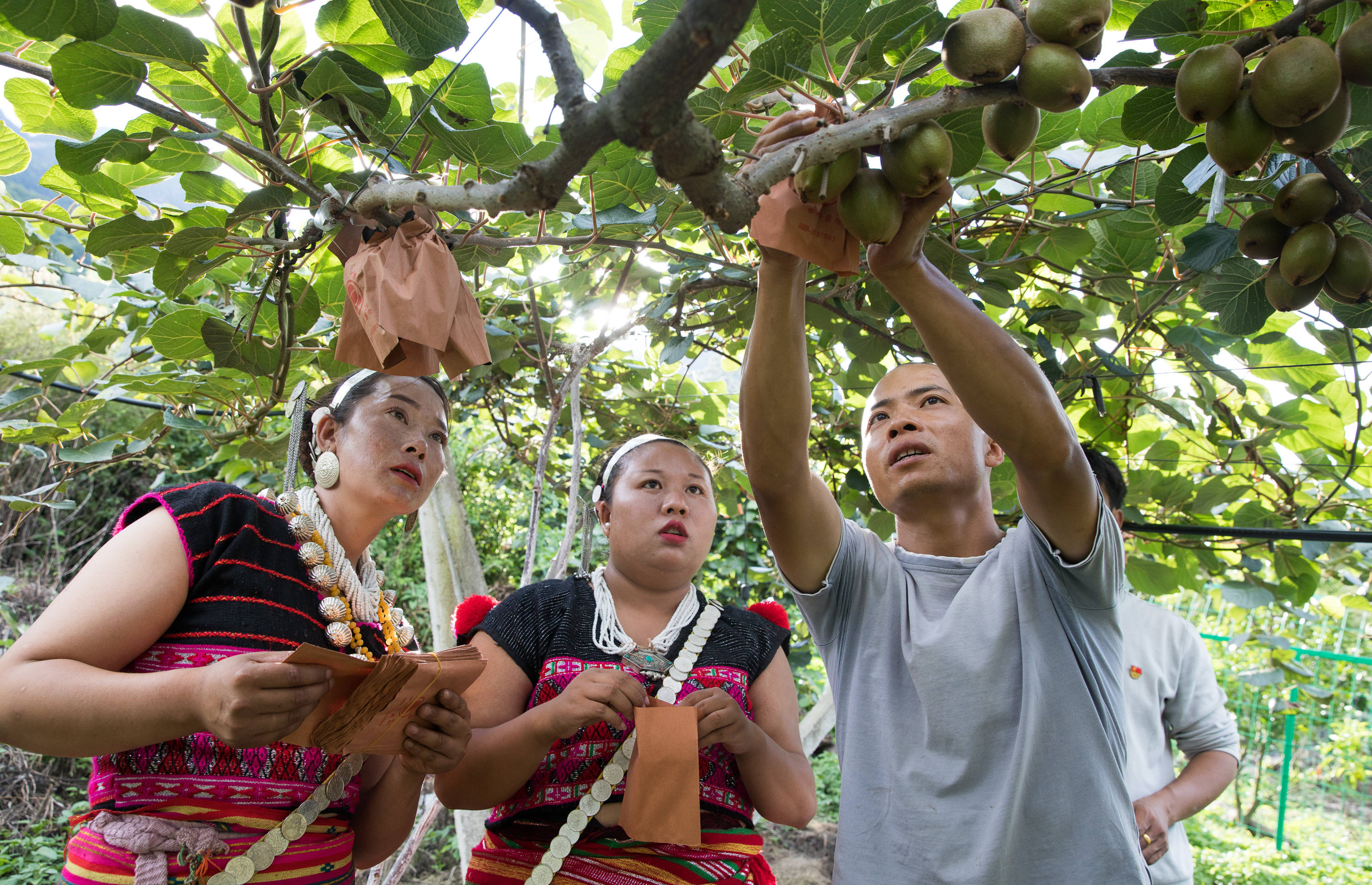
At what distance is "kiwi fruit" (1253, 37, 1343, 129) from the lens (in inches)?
34.5

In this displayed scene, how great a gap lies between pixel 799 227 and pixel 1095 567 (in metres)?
0.85

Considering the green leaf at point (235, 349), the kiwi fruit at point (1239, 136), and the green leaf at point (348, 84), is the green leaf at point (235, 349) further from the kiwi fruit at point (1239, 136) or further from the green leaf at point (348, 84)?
the kiwi fruit at point (1239, 136)

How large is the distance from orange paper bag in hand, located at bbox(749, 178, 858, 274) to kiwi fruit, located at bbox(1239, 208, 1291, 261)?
0.58 meters

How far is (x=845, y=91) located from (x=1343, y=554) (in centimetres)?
344

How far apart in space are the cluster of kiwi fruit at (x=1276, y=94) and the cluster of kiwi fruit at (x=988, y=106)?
130 mm

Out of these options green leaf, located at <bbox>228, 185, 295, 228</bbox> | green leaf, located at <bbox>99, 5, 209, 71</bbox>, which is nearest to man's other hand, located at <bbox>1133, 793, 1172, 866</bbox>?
green leaf, located at <bbox>228, 185, 295, 228</bbox>

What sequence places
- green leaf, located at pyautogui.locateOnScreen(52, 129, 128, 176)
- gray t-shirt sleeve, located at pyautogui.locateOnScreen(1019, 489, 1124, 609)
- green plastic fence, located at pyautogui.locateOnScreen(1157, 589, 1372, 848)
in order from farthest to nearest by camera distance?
1. green plastic fence, located at pyautogui.locateOnScreen(1157, 589, 1372, 848)
2. gray t-shirt sleeve, located at pyautogui.locateOnScreen(1019, 489, 1124, 609)
3. green leaf, located at pyautogui.locateOnScreen(52, 129, 128, 176)

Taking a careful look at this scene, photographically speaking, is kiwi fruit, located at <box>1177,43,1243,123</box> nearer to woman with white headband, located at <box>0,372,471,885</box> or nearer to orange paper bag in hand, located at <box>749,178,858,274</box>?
orange paper bag in hand, located at <box>749,178,858,274</box>

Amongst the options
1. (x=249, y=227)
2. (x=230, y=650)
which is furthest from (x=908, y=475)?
(x=249, y=227)

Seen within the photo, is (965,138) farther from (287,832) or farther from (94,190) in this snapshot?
(94,190)

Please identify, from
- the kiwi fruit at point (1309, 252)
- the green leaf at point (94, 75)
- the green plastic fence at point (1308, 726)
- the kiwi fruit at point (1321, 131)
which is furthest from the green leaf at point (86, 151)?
the green plastic fence at point (1308, 726)

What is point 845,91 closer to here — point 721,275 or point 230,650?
point 721,275

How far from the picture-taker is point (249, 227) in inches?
78.9

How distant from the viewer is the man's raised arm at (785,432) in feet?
4.48
